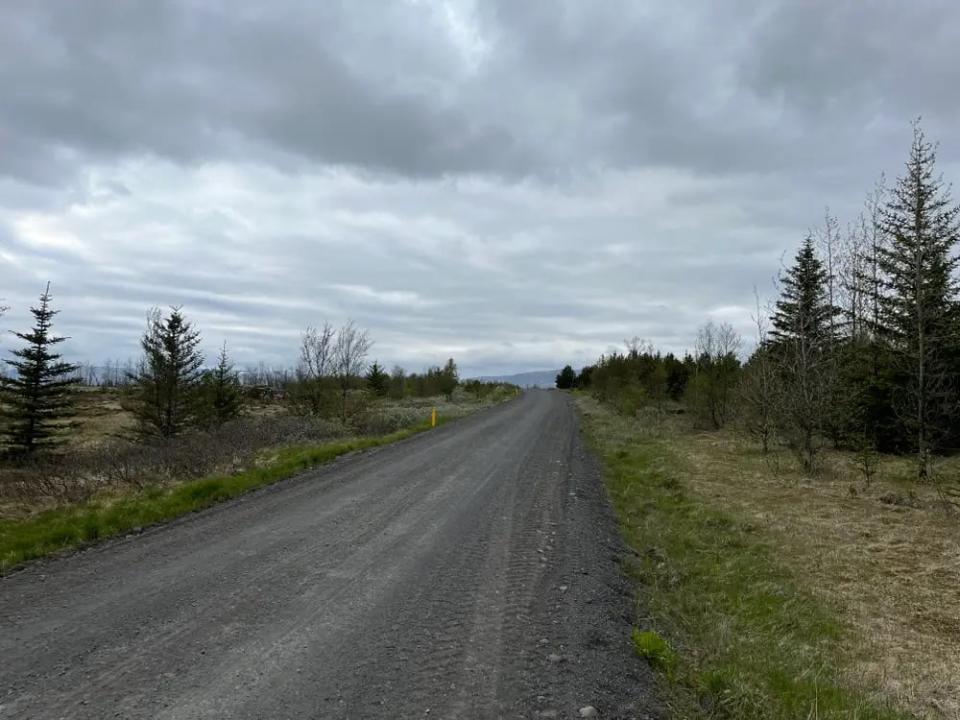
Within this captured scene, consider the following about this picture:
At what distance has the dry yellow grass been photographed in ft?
16.9

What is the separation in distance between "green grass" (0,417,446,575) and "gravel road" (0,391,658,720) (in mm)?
484

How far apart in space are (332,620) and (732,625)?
3.83 m

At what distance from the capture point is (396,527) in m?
8.52

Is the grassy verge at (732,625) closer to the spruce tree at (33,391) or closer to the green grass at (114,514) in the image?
the green grass at (114,514)

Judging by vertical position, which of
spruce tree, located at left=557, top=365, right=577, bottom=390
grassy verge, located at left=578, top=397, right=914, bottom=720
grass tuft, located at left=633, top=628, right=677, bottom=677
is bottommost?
grassy verge, located at left=578, top=397, right=914, bottom=720

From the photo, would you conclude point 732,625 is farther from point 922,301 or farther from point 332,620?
point 922,301

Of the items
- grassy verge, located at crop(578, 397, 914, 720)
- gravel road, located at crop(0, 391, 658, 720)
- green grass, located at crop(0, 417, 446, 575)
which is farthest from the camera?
green grass, located at crop(0, 417, 446, 575)

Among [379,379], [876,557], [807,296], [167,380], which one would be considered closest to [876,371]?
[807,296]

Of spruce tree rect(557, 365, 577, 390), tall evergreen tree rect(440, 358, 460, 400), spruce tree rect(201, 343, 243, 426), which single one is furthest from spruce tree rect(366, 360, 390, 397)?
spruce tree rect(557, 365, 577, 390)

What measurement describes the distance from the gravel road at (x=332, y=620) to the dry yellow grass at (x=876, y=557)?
237 cm

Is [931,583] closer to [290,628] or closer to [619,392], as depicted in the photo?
[290,628]

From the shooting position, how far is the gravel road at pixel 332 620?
3791 mm

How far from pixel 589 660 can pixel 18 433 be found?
31.5 metres

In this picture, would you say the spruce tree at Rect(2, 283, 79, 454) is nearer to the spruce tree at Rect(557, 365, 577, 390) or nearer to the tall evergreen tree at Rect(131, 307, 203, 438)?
the tall evergreen tree at Rect(131, 307, 203, 438)
